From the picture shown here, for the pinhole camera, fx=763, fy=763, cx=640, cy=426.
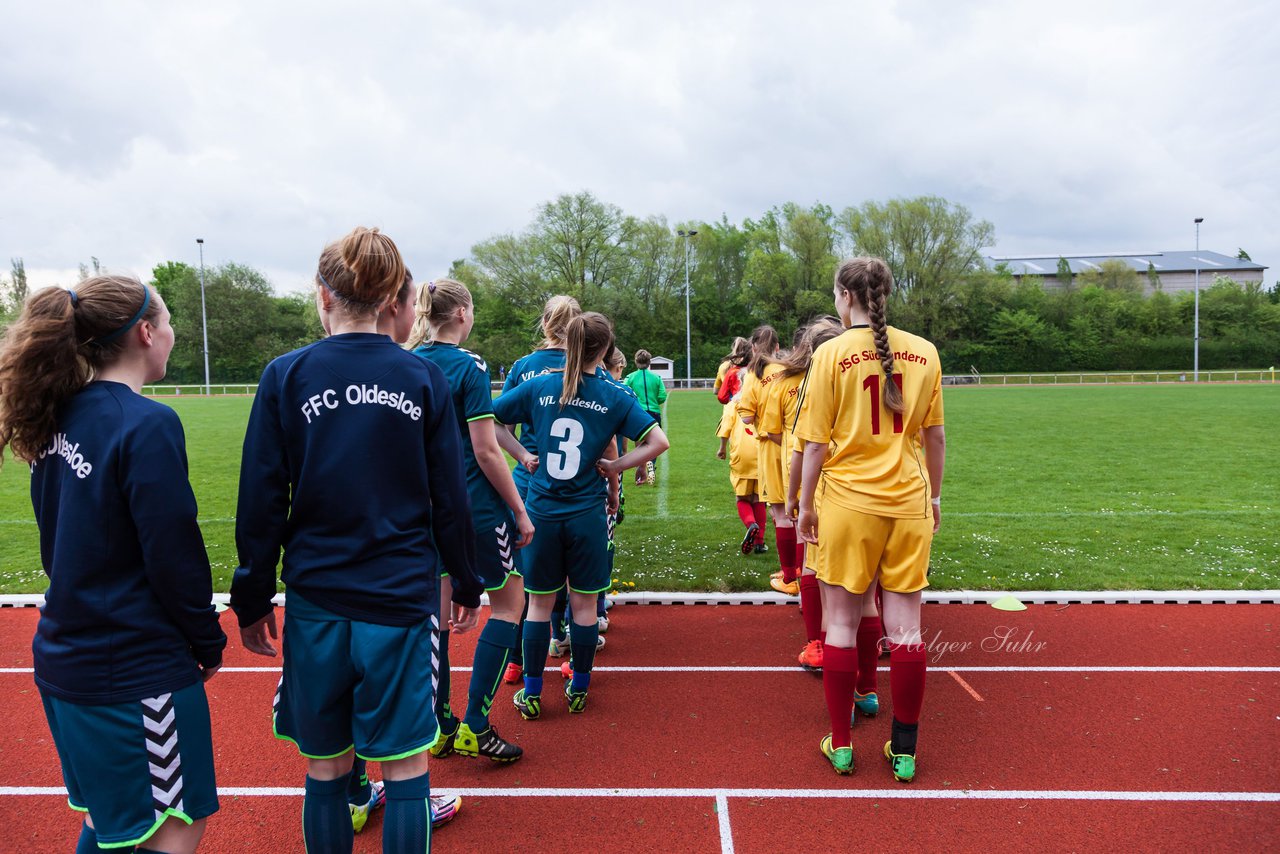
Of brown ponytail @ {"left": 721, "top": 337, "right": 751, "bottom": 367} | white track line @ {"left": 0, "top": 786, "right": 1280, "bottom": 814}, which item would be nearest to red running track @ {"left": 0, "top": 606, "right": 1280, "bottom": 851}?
white track line @ {"left": 0, "top": 786, "right": 1280, "bottom": 814}

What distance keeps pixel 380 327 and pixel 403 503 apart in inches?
23.3

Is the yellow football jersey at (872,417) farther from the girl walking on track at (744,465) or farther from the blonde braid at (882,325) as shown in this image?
the girl walking on track at (744,465)

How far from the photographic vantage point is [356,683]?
215cm

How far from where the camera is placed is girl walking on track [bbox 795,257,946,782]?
3.24 metres

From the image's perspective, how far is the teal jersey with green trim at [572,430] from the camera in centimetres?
377

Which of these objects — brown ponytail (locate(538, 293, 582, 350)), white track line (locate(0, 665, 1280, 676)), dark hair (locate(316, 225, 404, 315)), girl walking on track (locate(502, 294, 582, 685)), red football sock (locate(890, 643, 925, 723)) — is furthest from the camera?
white track line (locate(0, 665, 1280, 676))

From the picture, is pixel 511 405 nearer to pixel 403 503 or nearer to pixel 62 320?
pixel 403 503

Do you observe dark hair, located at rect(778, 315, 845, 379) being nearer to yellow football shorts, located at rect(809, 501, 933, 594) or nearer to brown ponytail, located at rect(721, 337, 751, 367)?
yellow football shorts, located at rect(809, 501, 933, 594)

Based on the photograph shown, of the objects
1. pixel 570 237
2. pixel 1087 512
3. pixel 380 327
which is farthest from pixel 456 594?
pixel 570 237

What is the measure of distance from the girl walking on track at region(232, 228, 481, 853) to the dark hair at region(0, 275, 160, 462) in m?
0.41

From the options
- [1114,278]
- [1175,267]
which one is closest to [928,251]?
[1114,278]

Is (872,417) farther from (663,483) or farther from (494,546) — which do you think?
(663,483)

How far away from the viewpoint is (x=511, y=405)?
3854mm

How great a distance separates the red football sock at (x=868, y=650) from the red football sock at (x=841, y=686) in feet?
1.33
